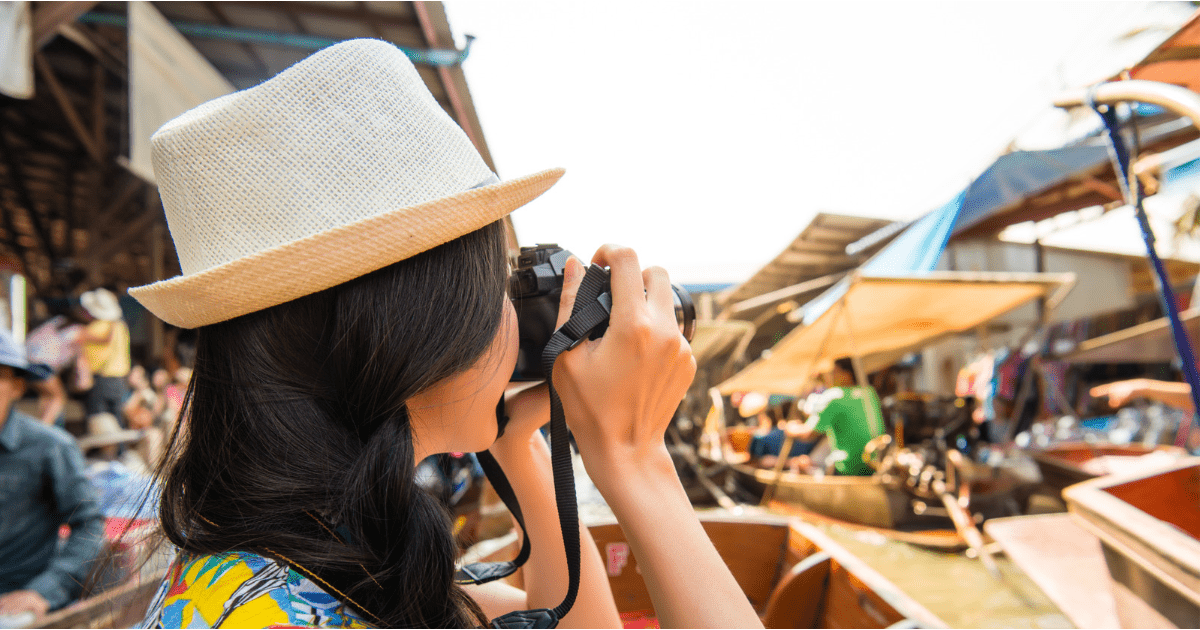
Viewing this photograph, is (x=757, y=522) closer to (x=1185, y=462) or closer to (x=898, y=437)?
(x=1185, y=462)

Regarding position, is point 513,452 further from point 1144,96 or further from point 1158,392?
point 1158,392

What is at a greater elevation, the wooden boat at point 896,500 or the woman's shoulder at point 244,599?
the woman's shoulder at point 244,599

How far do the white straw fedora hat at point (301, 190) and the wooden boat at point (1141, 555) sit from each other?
1.42 metres

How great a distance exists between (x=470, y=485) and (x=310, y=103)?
12.4 feet

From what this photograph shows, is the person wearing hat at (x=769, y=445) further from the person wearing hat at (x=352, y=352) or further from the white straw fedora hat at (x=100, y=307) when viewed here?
the white straw fedora hat at (x=100, y=307)

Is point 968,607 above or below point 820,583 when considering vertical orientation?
below

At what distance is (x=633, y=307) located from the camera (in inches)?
25.4

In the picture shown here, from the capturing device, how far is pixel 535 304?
0.78m

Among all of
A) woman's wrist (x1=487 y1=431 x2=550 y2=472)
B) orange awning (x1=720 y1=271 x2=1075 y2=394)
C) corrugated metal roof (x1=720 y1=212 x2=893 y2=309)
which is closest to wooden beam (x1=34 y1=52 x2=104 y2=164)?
woman's wrist (x1=487 y1=431 x2=550 y2=472)

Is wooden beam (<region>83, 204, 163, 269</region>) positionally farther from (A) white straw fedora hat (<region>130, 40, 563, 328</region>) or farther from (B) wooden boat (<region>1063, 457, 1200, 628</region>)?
(B) wooden boat (<region>1063, 457, 1200, 628</region>)

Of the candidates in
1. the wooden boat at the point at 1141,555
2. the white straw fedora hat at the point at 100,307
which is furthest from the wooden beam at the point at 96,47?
the wooden boat at the point at 1141,555

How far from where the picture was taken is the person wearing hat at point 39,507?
1789mm

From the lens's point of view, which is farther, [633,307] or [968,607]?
[968,607]

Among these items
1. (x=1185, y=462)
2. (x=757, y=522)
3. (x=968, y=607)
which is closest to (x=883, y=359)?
(x=968, y=607)
